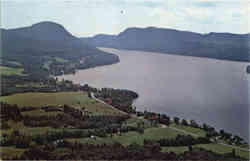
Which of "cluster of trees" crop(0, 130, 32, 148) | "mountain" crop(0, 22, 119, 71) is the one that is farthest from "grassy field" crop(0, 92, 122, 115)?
"mountain" crop(0, 22, 119, 71)

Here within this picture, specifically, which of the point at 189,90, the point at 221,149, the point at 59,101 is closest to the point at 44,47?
the point at 189,90

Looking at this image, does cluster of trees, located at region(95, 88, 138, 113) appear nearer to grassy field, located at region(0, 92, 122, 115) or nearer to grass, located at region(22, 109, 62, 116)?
grassy field, located at region(0, 92, 122, 115)

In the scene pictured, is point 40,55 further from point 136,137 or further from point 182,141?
point 182,141

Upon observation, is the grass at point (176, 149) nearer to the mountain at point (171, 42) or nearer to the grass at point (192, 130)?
the grass at point (192, 130)

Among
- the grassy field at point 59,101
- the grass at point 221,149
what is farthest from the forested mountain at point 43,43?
the grass at point 221,149

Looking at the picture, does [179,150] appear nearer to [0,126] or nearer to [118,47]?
[0,126]

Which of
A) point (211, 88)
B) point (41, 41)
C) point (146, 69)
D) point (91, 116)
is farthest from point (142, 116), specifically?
point (41, 41)
